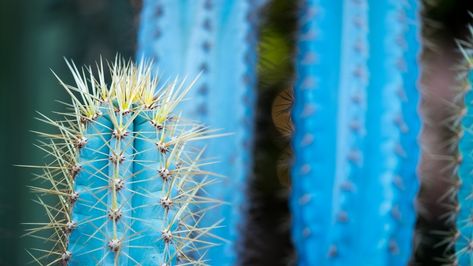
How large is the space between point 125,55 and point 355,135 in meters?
0.70

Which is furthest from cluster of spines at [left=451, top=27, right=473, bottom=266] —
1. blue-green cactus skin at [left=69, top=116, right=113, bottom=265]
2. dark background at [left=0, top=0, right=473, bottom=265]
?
blue-green cactus skin at [left=69, top=116, right=113, bottom=265]

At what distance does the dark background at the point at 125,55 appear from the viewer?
179 cm

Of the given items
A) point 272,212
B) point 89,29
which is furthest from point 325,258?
point 89,29

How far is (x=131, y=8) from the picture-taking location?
2.00 meters

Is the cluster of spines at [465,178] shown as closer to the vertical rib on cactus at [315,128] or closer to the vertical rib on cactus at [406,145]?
the vertical rib on cactus at [406,145]

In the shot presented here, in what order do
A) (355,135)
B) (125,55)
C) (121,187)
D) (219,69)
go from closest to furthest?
(121,187), (355,135), (219,69), (125,55)

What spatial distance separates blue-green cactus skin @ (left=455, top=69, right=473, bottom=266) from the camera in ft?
5.10

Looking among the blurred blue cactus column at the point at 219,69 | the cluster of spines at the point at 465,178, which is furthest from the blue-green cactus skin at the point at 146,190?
the cluster of spines at the point at 465,178

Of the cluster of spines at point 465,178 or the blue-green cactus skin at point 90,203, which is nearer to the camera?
the blue-green cactus skin at point 90,203

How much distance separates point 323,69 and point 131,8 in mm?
655

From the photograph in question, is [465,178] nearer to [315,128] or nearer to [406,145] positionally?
[406,145]

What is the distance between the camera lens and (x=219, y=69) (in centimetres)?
162

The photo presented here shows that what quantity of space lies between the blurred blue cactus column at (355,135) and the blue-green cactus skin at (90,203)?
50cm

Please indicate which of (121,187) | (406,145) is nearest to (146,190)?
(121,187)
